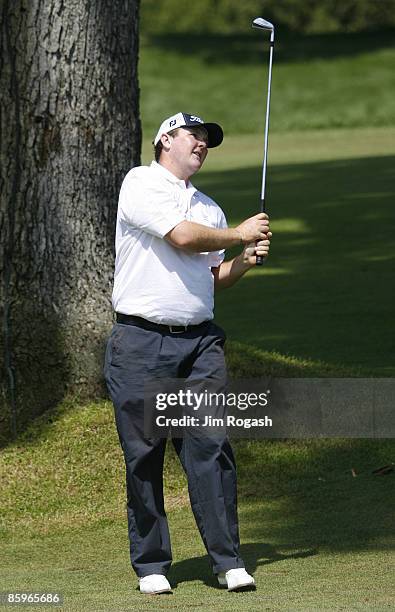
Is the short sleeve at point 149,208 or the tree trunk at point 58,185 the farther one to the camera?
the tree trunk at point 58,185

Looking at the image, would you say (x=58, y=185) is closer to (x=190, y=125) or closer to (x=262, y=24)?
(x=262, y=24)

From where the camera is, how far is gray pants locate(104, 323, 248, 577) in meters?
5.73

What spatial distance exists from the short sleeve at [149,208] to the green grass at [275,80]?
3190 centimetres

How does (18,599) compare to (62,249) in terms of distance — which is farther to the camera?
(62,249)

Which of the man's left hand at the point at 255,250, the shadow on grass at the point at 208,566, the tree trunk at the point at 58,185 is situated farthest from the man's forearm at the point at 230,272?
the tree trunk at the point at 58,185

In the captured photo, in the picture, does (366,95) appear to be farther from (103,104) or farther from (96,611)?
(96,611)

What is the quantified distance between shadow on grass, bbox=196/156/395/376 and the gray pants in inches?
161

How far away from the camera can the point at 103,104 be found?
26.9 feet

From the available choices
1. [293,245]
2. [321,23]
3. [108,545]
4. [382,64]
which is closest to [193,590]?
[108,545]

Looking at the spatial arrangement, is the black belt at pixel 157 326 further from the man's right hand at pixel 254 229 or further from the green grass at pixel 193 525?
the green grass at pixel 193 525

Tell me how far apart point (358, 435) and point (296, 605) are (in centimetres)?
309

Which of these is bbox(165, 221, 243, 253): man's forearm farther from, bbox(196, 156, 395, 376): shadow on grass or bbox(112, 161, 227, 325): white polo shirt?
bbox(196, 156, 395, 376): shadow on grass

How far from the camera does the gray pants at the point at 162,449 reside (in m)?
5.73

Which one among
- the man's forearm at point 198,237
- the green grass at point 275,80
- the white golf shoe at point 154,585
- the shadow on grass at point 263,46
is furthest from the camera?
the shadow on grass at point 263,46
